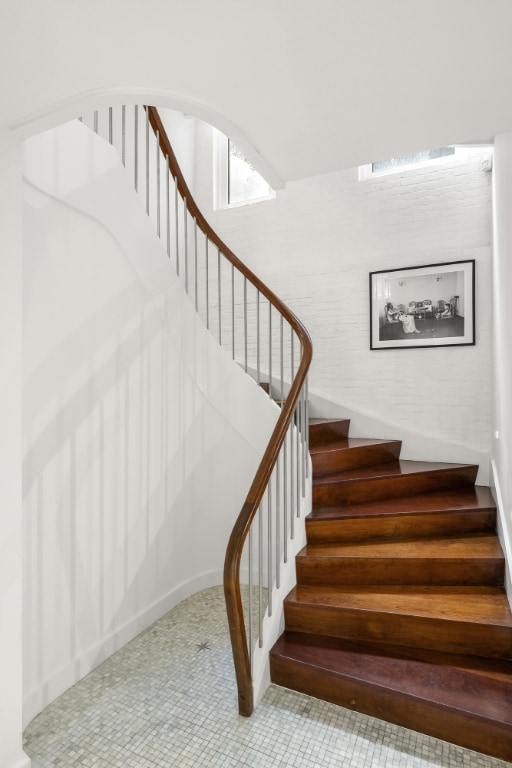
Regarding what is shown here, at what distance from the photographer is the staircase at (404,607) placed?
1.92 meters

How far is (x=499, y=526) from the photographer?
2688mm

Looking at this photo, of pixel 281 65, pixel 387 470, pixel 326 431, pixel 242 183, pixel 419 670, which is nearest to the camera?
pixel 281 65

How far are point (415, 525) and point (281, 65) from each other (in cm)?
246

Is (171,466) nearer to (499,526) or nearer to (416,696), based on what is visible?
(416,696)

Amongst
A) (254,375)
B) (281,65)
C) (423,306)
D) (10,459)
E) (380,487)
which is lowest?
(380,487)

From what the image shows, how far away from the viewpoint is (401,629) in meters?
2.23

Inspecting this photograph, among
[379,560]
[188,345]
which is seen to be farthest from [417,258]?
[379,560]

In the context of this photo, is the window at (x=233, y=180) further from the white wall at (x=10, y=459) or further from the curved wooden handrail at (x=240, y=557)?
the white wall at (x=10, y=459)

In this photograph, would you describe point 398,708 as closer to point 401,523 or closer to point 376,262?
point 401,523

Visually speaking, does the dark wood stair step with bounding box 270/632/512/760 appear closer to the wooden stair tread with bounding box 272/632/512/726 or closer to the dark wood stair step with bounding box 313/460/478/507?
the wooden stair tread with bounding box 272/632/512/726

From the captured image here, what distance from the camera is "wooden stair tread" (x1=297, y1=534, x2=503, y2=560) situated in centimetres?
250

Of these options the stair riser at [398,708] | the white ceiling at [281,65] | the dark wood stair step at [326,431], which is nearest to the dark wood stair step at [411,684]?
the stair riser at [398,708]

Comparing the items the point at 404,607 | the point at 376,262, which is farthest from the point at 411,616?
the point at 376,262

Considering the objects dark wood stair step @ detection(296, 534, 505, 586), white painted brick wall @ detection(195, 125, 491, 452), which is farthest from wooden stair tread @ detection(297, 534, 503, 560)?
white painted brick wall @ detection(195, 125, 491, 452)
